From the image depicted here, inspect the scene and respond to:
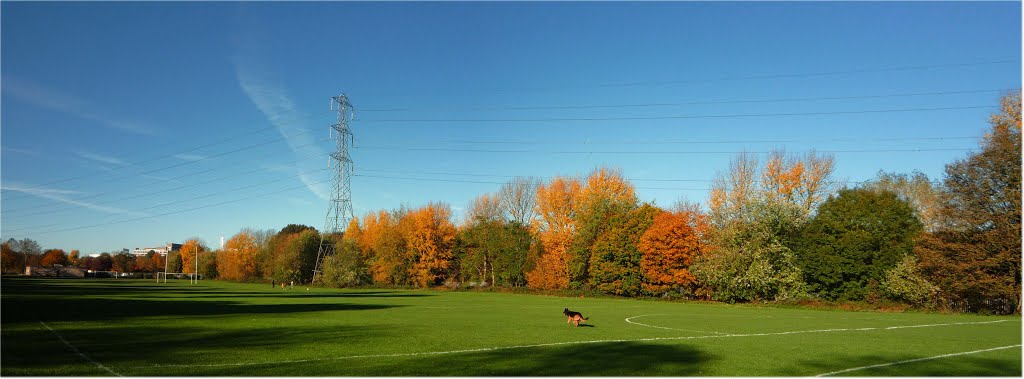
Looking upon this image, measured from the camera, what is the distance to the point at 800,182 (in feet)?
199

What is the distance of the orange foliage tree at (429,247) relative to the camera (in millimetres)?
85000

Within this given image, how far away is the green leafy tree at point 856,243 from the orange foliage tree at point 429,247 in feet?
159

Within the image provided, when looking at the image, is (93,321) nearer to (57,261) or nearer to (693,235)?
(693,235)

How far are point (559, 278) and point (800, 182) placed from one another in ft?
89.9

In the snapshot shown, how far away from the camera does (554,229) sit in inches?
2936

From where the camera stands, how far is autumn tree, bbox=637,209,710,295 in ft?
189

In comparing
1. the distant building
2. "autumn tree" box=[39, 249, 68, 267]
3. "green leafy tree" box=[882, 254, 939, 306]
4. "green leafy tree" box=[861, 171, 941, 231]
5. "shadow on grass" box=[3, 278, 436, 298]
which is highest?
"green leafy tree" box=[861, 171, 941, 231]

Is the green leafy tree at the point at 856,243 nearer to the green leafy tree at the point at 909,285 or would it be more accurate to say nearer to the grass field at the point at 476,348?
the green leafy tree at the point at 909,285

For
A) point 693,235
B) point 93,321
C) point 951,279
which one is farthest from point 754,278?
point 93,321

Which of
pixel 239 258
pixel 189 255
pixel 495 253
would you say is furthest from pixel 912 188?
pixel 189 255

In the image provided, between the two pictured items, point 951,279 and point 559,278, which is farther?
point 559,278

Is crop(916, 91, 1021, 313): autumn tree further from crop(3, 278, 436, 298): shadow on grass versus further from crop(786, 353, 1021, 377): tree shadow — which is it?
crop(3, 278, 436, 298): shadow on grass

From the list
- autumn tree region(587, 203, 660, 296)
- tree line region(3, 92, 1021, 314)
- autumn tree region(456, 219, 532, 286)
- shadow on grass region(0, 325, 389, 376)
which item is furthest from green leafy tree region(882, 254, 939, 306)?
shadow on grass region(0, 325, 389, 376)

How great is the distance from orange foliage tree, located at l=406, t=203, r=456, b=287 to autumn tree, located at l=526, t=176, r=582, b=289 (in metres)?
15.6
